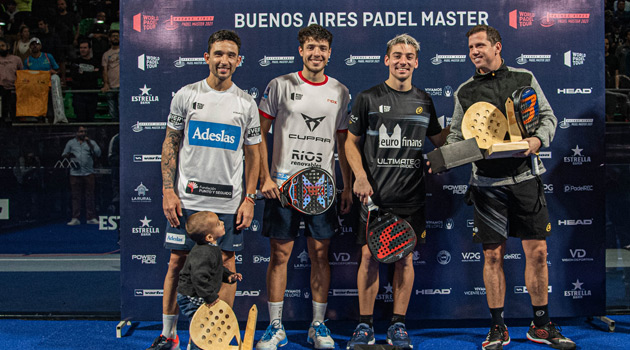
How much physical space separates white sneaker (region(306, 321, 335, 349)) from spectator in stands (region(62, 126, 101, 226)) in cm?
271

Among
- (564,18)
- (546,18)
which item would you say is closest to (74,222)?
(546,18)

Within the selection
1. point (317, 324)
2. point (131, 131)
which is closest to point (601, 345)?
point (317, 324)

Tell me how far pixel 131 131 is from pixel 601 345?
3.94 m

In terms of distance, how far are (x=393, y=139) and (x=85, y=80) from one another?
6.75m

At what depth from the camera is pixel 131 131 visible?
4188 millimetres

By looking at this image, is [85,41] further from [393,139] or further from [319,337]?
[319,337]

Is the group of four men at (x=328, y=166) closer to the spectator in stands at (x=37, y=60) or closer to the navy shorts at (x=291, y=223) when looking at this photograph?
the navy shorts at (x=291, y=223)

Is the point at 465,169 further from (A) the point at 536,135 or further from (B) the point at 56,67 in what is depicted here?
(B) the point at 56,67

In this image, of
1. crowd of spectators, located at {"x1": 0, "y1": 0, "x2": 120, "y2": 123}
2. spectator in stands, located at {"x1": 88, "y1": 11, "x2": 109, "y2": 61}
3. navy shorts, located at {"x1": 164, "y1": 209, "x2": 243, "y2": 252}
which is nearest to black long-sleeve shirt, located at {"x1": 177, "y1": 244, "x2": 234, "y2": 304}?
navy shorts, located at {"x1": 164, "y1": 209, "x2": 243, "y2": 252}

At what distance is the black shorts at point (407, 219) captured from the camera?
3.68 m

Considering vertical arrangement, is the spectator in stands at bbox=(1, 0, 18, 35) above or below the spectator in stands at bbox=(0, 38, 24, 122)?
above

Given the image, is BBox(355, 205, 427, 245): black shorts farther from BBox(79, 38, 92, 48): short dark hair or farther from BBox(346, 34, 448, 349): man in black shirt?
BBox(79, 38, 92, 48): short dark hair

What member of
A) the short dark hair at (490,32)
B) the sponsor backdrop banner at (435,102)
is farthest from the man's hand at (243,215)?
the short dark hair at (490,32)

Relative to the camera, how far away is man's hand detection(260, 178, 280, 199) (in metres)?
3.67
